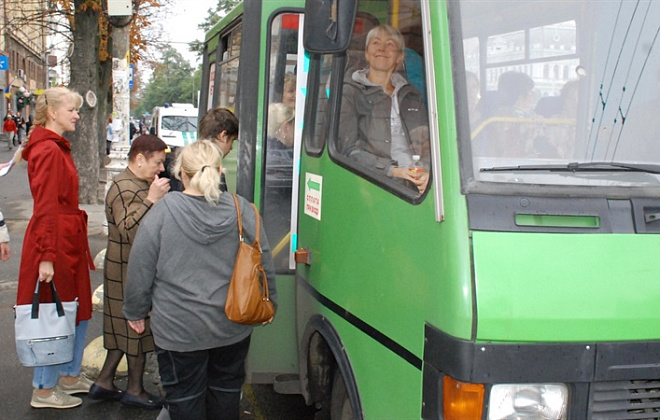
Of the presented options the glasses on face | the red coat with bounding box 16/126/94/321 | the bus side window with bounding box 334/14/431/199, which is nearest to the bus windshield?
the bus side window with bounding box 334/14/431/199

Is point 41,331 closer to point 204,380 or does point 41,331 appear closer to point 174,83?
point 204,380

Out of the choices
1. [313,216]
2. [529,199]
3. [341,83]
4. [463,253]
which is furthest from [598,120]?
[313,216]

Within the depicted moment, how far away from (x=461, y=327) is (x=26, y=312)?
310cm

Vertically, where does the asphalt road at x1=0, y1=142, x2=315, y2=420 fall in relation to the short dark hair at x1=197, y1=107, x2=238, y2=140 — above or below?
below

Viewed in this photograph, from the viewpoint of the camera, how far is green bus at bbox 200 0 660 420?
2.30m

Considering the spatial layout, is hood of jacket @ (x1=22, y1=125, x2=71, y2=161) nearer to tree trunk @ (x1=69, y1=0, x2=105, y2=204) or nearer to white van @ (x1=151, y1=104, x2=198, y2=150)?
tree trunk @ (x1=69, y1=0, x2=105, y2=204)

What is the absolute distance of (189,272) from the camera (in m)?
3.47

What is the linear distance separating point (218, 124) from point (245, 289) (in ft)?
4.75

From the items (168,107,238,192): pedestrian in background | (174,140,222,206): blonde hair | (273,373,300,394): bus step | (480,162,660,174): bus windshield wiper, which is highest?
(168,107,238,192): pedestrian in background

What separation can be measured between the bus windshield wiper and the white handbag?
304cm

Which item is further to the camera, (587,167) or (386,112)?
(386,112)

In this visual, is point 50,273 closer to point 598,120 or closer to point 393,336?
point 393,336

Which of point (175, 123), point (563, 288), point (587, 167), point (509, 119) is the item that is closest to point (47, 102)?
point (509, 119)

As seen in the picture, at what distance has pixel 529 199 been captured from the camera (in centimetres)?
239
